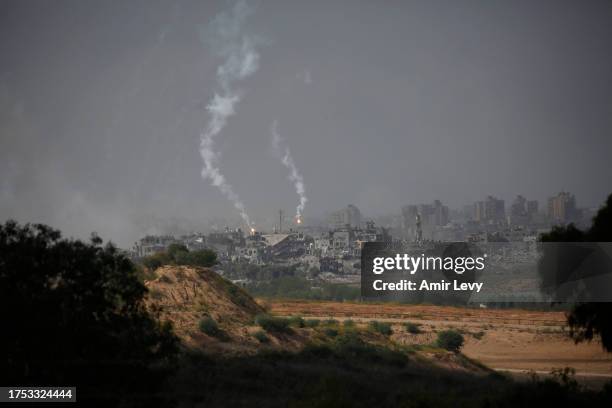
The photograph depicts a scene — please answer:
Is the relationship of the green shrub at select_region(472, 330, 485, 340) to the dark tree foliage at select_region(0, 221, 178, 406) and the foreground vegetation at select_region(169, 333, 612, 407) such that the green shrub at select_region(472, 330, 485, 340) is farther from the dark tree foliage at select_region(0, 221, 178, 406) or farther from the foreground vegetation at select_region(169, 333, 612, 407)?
the dark tree foliage at select_region(0, 221, 178, 406)

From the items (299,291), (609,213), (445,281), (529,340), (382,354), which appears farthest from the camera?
(299,291)

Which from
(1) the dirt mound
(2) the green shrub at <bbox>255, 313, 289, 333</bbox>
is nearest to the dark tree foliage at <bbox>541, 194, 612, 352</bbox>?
(1) the dirt mound

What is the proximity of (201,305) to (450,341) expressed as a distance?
740 inches

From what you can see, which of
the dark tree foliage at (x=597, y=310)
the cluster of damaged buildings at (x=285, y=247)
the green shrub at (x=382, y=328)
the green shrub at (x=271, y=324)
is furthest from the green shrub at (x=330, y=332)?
the cluster of damaged buildings at (x=285, y=247)

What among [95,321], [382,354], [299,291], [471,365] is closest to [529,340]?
[471,365]

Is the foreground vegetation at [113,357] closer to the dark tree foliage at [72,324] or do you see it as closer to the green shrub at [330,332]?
the dark tree foliage at [72,324]

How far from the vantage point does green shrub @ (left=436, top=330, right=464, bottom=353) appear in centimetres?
5800

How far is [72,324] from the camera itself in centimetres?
2538

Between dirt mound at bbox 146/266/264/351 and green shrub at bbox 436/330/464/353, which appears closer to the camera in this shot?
dirt mound at bbox 146/266/264/351

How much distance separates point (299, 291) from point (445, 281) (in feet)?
92.8

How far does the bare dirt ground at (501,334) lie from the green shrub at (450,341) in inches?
32.5

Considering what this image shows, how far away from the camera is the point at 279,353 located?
4022 cm

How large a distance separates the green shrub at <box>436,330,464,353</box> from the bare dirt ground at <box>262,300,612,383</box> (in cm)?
82

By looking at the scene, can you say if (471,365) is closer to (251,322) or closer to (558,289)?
(558,289)
